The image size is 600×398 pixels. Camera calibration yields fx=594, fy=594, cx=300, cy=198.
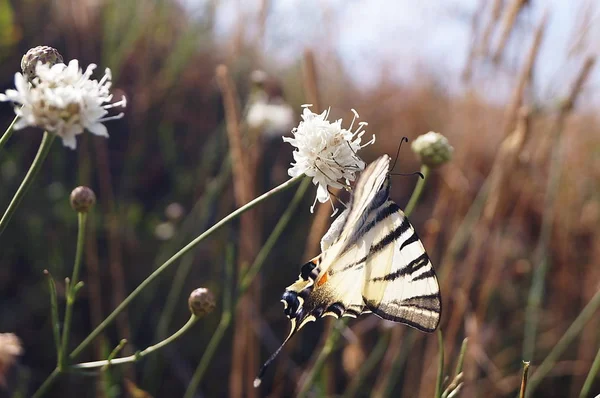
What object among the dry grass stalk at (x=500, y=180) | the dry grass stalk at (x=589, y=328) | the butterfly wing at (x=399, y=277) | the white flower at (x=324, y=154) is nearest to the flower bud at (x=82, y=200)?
the white flower at (x=324, y=154)

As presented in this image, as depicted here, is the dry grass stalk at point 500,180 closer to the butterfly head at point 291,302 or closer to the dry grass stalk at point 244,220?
the dry grass stalk at point 244,220

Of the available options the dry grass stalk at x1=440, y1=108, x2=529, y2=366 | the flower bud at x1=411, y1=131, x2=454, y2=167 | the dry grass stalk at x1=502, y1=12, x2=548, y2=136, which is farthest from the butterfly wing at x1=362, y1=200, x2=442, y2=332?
the dry grass stalk at x1=502, y1=12, x2=548, y2=136

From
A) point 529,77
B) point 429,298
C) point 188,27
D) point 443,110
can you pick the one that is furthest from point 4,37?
point 443,110

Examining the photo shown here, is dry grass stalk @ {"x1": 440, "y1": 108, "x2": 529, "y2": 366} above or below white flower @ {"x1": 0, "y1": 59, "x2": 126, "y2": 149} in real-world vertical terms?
above

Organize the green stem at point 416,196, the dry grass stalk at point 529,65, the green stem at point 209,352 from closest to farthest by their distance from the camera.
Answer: the green stem at point 416,196, the green stem at point 209,352, the dry grass stalk at point 529,65

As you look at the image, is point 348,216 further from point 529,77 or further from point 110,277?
point 110,277

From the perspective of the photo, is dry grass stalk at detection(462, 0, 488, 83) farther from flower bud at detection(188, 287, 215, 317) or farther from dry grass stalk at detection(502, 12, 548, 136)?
flower bud at detection(188, 287, 215, 317)
